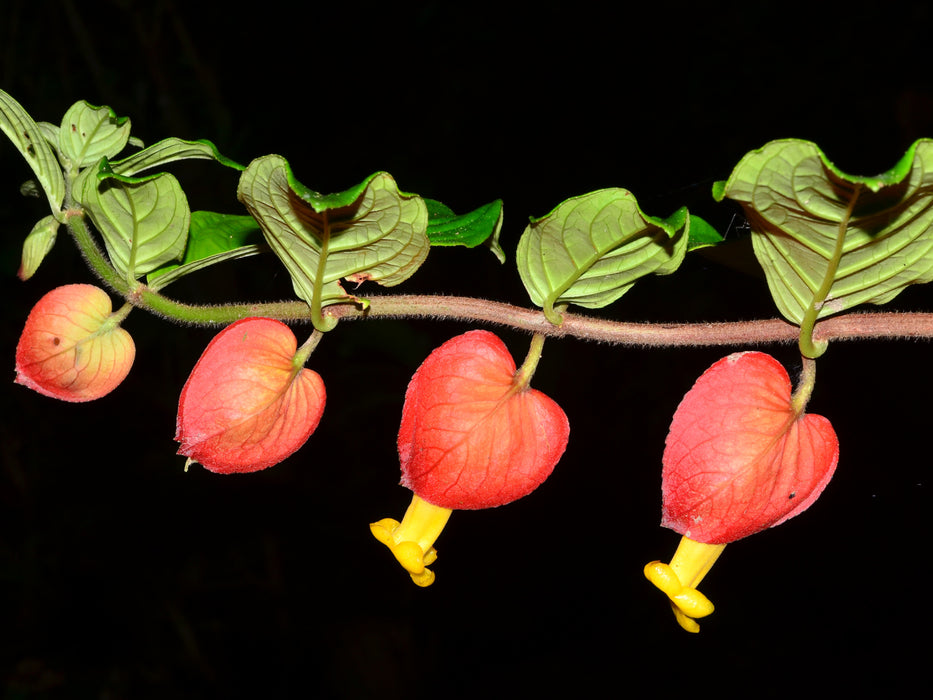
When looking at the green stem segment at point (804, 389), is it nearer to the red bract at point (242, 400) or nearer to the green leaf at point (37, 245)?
the red bract at point (242, 400)

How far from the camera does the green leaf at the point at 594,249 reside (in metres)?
0.73

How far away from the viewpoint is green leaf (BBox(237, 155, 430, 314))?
68 cm

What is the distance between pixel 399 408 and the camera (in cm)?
334

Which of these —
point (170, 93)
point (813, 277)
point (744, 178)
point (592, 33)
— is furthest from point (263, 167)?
point (592, 33)

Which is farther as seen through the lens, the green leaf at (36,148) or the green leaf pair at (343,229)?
the green leaf at (36,148)

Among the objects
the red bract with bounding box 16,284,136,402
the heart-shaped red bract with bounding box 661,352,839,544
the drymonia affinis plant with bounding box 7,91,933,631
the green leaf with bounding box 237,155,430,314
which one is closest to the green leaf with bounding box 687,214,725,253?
the drymonia affinis plant with bounding box 7,91,933,631

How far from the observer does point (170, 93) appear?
10.1 ft

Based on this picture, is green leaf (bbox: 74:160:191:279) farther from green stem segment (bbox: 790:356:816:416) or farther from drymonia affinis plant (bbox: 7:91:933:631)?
green stem segment (bbox: 790:356:816:416)

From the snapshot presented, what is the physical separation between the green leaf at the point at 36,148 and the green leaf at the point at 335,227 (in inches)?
9.6

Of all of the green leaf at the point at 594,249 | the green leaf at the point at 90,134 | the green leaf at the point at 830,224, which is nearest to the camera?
the green leaf at the point at 830,224

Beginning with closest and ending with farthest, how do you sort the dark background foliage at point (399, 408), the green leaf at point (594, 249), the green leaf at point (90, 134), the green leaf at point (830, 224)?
the green leaf at point (830, 224)
the green leaf at point (594, 249)
the green leaf at point (90, 134)
the dark background foliage at point (399, 408)

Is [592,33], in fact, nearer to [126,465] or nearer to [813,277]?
[126,465]

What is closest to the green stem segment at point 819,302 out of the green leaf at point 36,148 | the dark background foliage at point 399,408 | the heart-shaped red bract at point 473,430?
the heart-shaped red bract at point 473,430

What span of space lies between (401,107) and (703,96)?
1.17 meters
